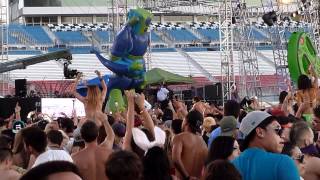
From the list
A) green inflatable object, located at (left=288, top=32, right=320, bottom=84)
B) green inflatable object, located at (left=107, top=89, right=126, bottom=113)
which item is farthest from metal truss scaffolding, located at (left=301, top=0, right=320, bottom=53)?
green inflatable object, located at (left=288, top=32, right=320, bottom=84)

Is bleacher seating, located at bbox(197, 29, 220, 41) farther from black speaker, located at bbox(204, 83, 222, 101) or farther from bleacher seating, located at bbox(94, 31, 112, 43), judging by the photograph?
black speaker, located at bbox(204, 83, 222, 101)

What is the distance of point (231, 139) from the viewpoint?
196 inches

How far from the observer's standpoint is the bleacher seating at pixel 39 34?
45.2 meters

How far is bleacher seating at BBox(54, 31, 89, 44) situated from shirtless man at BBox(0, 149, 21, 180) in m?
40.3

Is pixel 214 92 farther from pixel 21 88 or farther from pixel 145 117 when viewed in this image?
pixel 145 117

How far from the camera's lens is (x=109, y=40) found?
34719 mm

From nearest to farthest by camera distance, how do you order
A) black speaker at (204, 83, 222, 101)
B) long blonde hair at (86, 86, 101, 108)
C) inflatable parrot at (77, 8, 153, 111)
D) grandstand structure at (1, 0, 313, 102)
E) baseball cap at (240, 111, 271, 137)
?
baseball cap at (240, 111, 271, 137)
long blonde hair at (86, 86, 101, 108)
inflatable parrot at (77, 8, 153, 111)
black speaker at (204, 83, 222, 101)
grandstand structure at (1, 0, 313, 102)

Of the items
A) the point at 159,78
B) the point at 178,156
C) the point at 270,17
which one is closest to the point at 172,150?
the point at 178,156

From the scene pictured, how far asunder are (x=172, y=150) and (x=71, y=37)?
4044 centimetres

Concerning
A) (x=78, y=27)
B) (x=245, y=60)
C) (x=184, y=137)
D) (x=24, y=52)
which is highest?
(x=78, y=27)

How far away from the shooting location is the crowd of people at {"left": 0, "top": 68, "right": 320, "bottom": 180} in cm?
345

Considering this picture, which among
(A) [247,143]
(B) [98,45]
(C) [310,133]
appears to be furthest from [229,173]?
(B) [98,45]

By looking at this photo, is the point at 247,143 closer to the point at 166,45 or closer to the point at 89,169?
the point at 89,169

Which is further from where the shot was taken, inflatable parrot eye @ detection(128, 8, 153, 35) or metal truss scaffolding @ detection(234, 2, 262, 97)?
metal truss scaffolding @ detection(234, 2, 262, 97)
